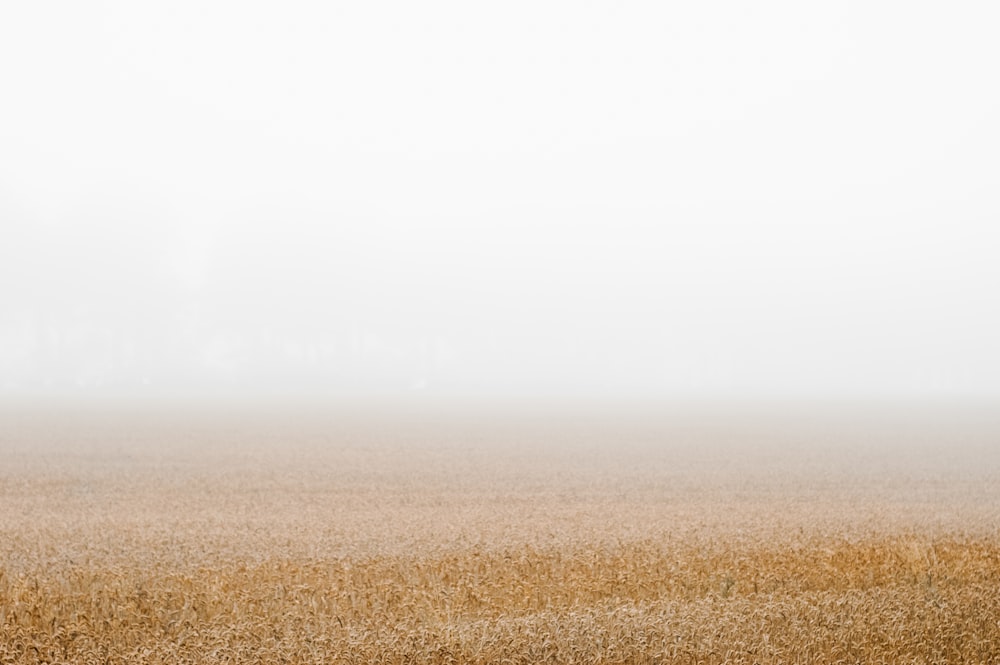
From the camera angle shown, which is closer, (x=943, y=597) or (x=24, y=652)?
(x=24, y=652)

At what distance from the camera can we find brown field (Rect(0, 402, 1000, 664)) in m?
9.04

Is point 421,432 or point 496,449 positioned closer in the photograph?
point 496,449

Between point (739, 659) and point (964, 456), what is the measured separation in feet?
126

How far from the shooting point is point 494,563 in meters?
13.6

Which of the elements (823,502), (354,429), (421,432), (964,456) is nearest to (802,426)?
(964,456)

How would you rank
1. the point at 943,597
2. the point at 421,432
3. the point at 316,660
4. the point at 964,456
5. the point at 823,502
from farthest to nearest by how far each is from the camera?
the point at 421,432 < the point at 964,456 < the point at 823,502 < the point at 943,597 < the point at 316,660

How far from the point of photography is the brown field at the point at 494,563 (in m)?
9.04

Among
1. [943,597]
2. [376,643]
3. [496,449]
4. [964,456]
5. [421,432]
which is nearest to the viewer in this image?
[376,643]

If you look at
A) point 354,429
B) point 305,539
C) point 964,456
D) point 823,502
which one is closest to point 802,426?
point 964,456

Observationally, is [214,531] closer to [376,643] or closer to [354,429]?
[376,643]

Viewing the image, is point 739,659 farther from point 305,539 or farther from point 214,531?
point 214,531

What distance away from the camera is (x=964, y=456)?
4041 centimetres

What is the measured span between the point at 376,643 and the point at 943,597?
25.8ft

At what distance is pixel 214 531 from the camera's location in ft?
57.3
